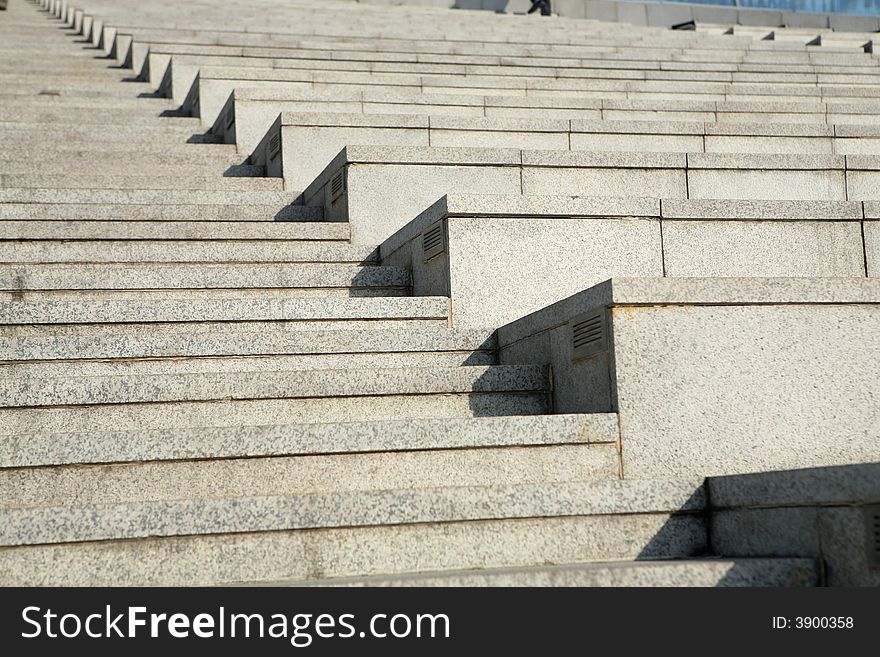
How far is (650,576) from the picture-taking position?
3588 millimetres

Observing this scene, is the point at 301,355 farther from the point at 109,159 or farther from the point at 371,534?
the point at 109,159

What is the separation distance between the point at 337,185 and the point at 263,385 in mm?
2719

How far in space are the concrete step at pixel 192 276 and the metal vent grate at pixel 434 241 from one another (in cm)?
40

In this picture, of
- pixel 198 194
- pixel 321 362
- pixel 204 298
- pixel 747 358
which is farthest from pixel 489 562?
pixel 198 194

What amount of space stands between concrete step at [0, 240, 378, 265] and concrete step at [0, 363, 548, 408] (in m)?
1.67

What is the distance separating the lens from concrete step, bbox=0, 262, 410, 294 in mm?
6215

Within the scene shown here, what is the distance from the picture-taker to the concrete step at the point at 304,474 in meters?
4.27

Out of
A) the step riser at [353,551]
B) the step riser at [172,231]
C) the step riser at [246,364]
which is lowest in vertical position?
the step riser at [353,551]

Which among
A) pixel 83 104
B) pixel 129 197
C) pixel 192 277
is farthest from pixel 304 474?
pixel 83 104

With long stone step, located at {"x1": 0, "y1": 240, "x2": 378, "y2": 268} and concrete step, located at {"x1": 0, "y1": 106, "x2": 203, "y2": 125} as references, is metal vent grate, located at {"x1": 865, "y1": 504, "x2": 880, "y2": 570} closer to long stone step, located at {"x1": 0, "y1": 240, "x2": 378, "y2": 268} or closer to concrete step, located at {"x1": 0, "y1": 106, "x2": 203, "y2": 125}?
long stone step, located at {"x1": 0, "y1": 240, "x2": 378, "y2": 268}

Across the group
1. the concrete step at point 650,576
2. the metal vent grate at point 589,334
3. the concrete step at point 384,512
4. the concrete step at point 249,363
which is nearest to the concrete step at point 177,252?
the concrete step at point 249,363

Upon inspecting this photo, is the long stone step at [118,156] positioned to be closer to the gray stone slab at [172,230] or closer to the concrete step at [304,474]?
the gray stone slab at [172,230]

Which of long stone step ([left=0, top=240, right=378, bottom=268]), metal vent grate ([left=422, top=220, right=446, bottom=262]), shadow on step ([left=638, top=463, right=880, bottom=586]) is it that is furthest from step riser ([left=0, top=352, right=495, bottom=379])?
shadow on step ([left=638, top=463, right=880, bottom=586])

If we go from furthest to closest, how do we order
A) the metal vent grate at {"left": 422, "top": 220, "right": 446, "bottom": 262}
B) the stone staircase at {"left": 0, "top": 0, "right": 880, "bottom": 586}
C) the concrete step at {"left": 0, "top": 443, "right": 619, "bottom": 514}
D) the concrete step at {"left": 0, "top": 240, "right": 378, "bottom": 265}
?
the concrete step at {"left": 0, "top": 240, "right": 378, "bottom": 265}, the metal vent grate at {"left": 422, "top": 220, "right": 446, "bottom": 262}, the concrete step at {"left": 0, "top": 443, "right": 619, "bottom": 514}, the stone staircase at {"left": 0, "top": 0, "right": 880, "bottom": 586}
